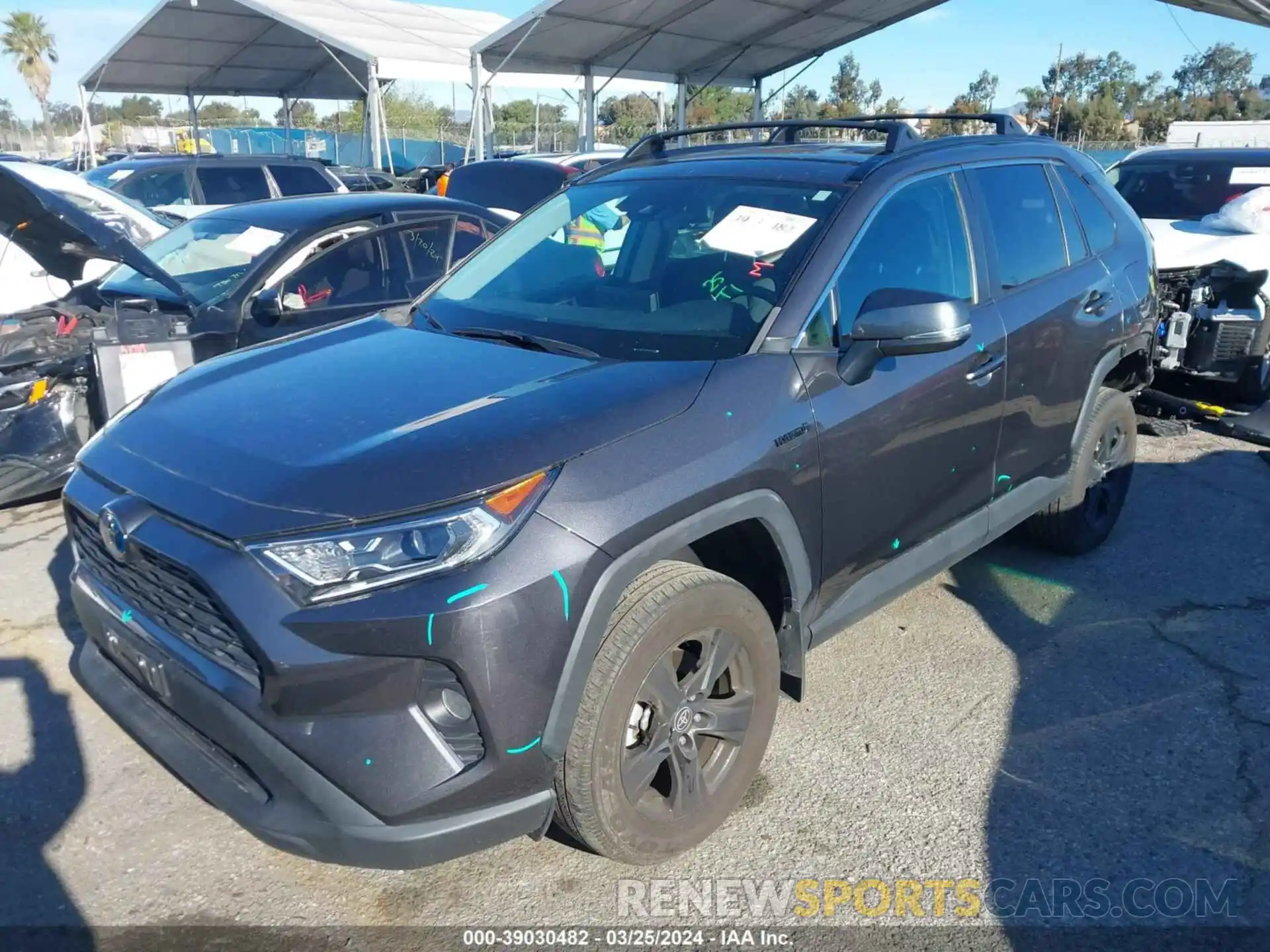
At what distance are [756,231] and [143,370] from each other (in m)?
3.31

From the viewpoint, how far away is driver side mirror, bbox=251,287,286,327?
206 inches

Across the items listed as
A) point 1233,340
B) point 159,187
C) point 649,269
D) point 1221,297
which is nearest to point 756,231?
point 649,269

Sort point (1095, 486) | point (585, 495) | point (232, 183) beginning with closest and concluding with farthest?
point (585, 495)
point (1095, 486)
point (232, 183)

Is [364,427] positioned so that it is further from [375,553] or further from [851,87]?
[851,87]

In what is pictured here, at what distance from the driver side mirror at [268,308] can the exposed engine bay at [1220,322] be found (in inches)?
218

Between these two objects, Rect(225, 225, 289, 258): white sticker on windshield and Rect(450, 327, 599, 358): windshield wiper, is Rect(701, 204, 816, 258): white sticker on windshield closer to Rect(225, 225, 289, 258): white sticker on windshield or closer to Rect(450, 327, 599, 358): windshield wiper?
Rect(450, 327, 599, 358): windshield wiper

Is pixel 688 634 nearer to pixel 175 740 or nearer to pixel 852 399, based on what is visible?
pixel 852 399

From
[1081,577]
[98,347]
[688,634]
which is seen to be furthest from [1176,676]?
[98,347]

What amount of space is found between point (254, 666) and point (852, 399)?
5.88 feet

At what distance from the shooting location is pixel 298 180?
13453mm

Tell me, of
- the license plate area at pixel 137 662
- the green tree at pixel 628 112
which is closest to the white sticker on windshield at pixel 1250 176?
the license plate area at pixel 137 662

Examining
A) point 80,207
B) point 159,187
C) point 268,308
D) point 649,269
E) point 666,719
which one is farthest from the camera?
point 159,187

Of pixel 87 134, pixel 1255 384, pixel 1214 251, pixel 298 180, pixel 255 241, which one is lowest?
pixel 1255 384

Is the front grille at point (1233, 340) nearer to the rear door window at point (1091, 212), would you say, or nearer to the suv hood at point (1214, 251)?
the suv hood at point (1214, 251)
